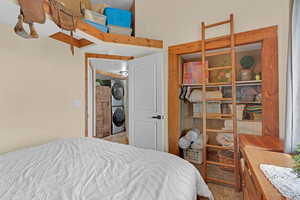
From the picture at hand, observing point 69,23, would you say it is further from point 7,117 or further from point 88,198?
point 88,198

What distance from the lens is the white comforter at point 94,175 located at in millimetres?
885

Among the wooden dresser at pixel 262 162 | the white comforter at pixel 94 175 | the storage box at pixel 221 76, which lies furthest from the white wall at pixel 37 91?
the storage box at pixel 221 76

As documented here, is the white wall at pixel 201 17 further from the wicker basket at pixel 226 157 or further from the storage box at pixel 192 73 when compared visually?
the wicker basket at pixel 226 157

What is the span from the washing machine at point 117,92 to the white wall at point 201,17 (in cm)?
310

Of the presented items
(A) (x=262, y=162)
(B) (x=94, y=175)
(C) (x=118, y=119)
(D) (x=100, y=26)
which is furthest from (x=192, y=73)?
(C) (x=118, y=119)

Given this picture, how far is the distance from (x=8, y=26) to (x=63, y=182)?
1896 millimetres

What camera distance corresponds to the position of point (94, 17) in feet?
7.82

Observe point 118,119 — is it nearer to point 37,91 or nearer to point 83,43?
point 83,43

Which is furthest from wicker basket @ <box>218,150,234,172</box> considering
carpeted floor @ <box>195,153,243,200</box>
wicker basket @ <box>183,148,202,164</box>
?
wicker basket @ <box>183,148,202,164</box>

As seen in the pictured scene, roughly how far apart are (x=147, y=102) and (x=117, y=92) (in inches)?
131

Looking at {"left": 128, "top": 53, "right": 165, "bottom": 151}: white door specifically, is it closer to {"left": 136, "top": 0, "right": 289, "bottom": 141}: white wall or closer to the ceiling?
{"left": 136, "top": 0, "right": 289, "bottom": 141}: white wall

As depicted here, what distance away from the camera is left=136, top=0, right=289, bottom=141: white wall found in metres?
1.82

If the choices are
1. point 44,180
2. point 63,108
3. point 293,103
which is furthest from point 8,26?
point 293,103

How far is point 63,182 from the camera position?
1.00 metres
